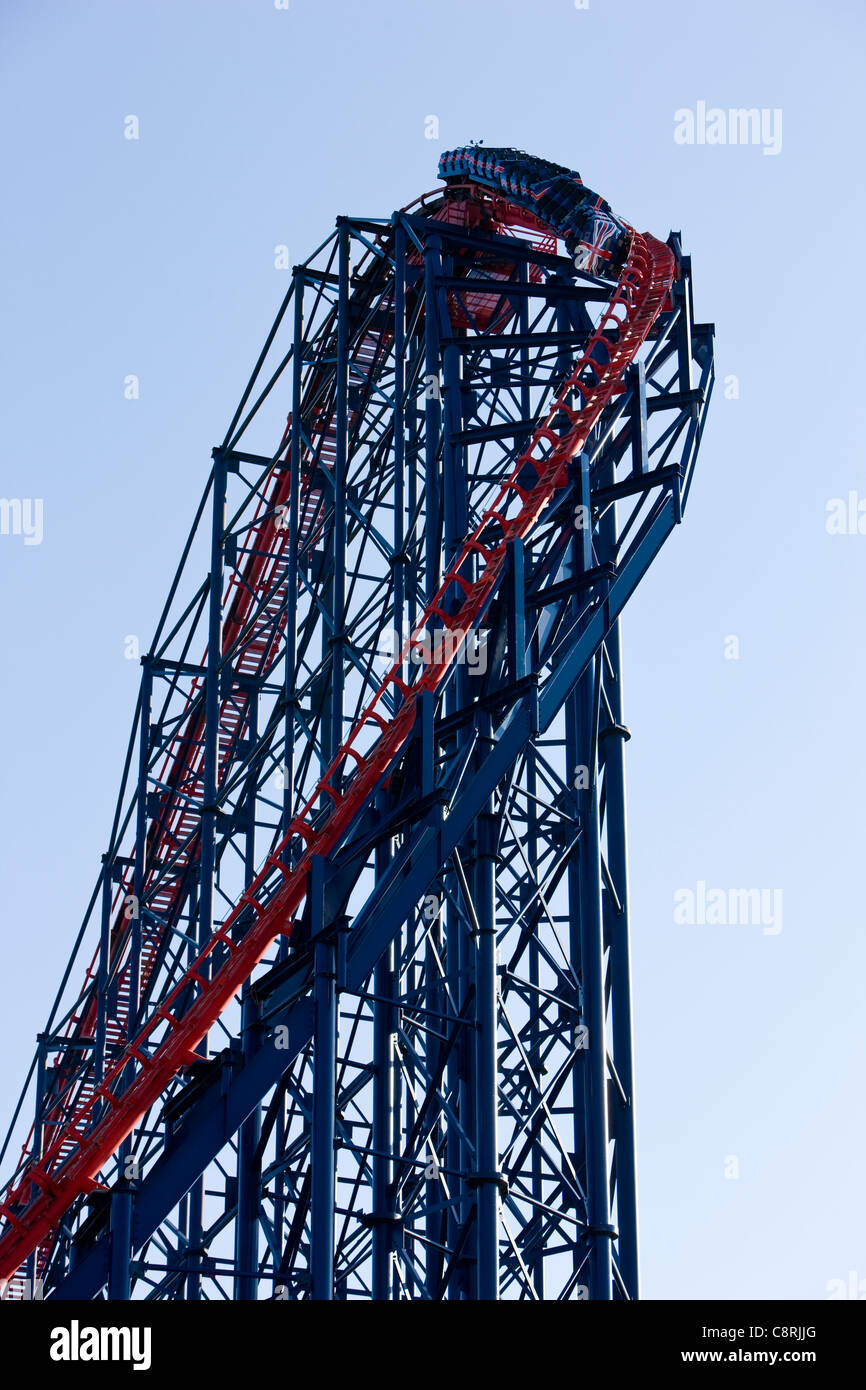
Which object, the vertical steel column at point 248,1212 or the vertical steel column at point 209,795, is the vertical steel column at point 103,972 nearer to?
the vertical steel column at point 209,795

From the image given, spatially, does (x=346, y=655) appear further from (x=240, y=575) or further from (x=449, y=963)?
(x=240, y=575)

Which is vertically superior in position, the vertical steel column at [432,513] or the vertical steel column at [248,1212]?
the vertical steel column at [432,513]

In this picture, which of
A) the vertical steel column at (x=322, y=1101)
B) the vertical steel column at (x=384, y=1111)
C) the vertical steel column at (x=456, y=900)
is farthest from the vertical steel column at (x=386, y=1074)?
the vertical steel column at (x=322, y=1101)

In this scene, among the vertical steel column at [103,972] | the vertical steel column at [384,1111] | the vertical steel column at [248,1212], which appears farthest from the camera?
the vertical steel column at [103,972]

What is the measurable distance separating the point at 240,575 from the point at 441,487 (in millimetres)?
6215

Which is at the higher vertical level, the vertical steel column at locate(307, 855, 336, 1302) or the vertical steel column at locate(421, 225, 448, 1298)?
the vertical steel column at locate(421, 225, 448, 1298)

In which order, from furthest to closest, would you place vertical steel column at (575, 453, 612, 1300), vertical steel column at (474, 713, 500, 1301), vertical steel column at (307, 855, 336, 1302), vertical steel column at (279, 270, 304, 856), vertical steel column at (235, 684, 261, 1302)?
vertical steel column at (279, 270, 304, 856) → vertical steel column at (235, 684, 261, 1302) → vertical steel column at (575, 453, 612, 1300) → vertical steel column at (474, 713, 500, 1301) → vertical steel column at (307, 855, 336, 1302)

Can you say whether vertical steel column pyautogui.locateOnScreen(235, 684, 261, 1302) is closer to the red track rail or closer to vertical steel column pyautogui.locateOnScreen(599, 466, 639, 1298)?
the red track rail

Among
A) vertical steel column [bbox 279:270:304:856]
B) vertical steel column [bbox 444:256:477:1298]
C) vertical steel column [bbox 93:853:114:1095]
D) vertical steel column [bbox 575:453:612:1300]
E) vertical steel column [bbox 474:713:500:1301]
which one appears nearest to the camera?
vertical steel column [bbox 474:713:500:1301]

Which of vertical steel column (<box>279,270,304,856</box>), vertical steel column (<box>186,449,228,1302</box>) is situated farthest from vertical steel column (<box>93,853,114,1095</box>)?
vertical steel column (<box>279,270,304,856</box>)

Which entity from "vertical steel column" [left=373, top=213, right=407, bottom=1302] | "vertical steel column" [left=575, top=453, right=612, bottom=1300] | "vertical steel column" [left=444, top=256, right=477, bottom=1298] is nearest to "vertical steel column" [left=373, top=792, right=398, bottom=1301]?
"vertical steel column" [left=373, top=213, right=407, bottom=1302]

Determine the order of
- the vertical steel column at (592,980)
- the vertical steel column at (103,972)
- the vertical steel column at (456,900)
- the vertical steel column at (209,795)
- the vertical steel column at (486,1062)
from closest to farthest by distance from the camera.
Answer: the vertical steel column at (486,1062) < the vertical steel column at (592,980) < the vertical steel column at (456,900) < the vertical steel column at (209,795) < the vertical steel column at (103,972)

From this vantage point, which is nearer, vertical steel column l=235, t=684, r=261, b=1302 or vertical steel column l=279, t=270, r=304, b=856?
vertical steel column l=235, t=684, r=261, b=1302

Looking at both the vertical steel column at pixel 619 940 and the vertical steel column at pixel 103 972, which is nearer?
the vertical steel column at pixel 619 940
